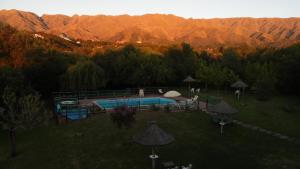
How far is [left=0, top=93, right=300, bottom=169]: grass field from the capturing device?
10.3 meters

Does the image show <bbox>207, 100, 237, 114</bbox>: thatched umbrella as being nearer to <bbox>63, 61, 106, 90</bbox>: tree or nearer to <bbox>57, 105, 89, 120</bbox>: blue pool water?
<bbox>57, 105, 89, 120</bbox>: blue pool water

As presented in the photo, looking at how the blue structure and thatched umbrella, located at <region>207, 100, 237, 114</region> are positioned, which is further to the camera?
the blue structure

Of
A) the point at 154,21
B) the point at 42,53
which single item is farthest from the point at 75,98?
the point at 154,21

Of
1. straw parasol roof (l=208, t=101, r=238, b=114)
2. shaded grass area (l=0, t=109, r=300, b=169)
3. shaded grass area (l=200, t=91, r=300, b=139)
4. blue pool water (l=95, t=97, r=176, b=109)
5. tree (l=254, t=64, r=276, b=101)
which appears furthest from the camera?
tree (l=254, t=64, r=276, b=101)

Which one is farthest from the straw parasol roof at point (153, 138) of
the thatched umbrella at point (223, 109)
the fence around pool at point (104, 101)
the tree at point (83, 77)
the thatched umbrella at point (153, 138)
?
the tree at point (83, 77)

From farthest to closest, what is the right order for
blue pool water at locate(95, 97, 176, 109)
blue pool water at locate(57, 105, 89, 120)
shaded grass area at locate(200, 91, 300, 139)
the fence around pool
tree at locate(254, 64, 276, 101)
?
tree at locate(254, 64, 276, 101), blue pool water at locate(95, 97, 176, 109), the fence around pool, blue pool water at locate(57, 105, 89, 120), shaded grass area at locate(200, 91, 300, 139)

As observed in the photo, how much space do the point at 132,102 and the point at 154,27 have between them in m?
131

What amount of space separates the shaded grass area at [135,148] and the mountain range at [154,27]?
90.1 m

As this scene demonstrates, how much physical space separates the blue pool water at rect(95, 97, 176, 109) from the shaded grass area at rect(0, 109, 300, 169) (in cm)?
543

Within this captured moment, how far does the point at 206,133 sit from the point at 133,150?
4.40 meters

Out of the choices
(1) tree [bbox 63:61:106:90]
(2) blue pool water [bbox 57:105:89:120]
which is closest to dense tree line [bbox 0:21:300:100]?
(1) tree [bbox 63:61:106:90]

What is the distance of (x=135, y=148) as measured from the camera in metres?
11.9

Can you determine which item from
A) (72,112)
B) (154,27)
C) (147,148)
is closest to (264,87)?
(147,148)

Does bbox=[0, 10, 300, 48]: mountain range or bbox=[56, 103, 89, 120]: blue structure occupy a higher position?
bbox=[0, 10, 300, 48]: mountain range
